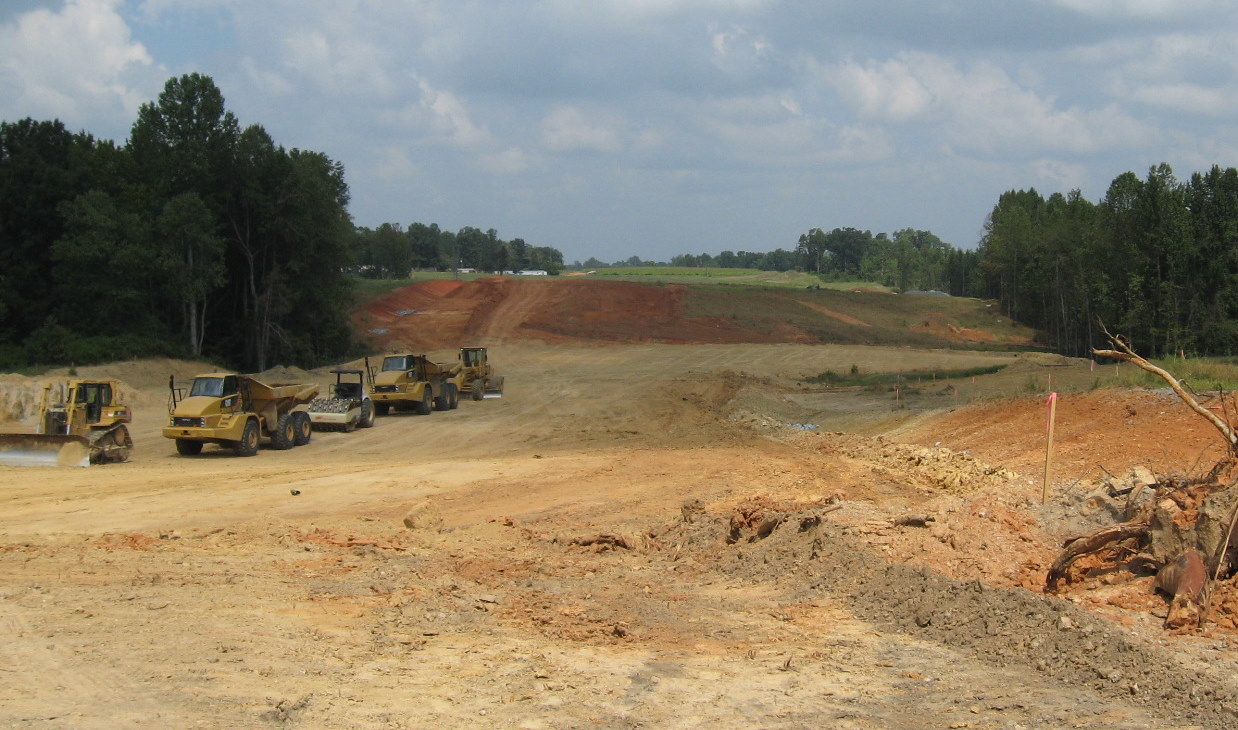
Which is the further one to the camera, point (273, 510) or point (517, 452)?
point (517, 452)

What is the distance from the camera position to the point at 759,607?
9.97 m

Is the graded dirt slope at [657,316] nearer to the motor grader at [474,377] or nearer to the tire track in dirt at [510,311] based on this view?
the tire track in dirt at [510,311]

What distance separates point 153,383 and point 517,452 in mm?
24586

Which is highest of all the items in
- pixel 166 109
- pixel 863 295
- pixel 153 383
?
pixel 166 109

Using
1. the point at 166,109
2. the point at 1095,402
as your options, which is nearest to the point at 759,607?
the point at 1095,402

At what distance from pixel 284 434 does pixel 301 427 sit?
812 millimetres

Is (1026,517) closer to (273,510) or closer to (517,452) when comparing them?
(273,510)

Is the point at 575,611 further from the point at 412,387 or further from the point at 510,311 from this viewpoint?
the point at 510,311

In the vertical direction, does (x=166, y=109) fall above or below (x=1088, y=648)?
above

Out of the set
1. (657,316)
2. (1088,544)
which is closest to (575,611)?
(1088,544)

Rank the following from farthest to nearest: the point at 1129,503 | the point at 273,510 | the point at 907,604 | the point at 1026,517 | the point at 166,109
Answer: the point at 166,109 < the point at 273,510 < the point at 1026,517 < the point at 1129,503 < the point at 907,604

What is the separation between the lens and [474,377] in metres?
36.7

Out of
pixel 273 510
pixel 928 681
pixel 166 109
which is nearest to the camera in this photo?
pixel 928 681

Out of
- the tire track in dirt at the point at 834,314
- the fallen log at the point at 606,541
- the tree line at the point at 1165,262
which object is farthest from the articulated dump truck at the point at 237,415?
the tire track in dirt at the point at 834,314
